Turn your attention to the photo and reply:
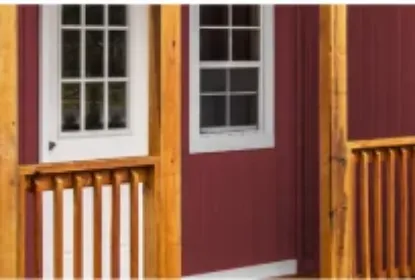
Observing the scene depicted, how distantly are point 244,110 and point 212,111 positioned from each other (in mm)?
293

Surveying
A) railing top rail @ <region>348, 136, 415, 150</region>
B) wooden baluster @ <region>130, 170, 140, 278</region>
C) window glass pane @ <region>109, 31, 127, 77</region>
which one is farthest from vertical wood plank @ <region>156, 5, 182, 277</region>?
window glass pane @ <region>109, 31, 127, 77</region>

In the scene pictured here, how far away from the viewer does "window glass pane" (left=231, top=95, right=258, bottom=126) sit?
7.34 m

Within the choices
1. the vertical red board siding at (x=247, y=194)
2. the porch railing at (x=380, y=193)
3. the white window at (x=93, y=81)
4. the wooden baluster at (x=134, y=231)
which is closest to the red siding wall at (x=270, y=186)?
the vertical red board siding at (x=247, y=194)

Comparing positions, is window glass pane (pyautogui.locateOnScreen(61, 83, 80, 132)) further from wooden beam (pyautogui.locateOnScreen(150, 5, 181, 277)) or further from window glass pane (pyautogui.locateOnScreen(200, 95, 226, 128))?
wooden beam (pyautogui.locateOnScreen(150, 5, 181, 277))

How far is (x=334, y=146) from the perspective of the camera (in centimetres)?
563

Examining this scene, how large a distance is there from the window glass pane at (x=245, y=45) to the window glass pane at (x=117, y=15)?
1.02 metres

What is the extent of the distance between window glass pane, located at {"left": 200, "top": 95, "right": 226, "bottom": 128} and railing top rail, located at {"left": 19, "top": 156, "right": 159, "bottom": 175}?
2127 millimetres

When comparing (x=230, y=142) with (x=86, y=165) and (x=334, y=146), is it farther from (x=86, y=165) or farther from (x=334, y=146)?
(x=86, y=165)

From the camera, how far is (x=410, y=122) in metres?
7.64

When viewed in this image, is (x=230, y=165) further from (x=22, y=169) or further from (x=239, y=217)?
(x=22, y=169)

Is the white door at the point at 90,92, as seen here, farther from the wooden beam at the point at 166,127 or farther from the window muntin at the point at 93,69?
the wooden beam at the point at 166,127

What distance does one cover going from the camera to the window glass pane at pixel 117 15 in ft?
21.6

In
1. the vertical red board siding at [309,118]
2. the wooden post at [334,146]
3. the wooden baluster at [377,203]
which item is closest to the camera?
the wooden post at [334,146]

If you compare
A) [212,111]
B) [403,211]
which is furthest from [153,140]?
[212,111]
